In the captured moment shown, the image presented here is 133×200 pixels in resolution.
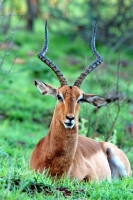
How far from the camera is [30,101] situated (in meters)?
14.3

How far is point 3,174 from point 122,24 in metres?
15.5

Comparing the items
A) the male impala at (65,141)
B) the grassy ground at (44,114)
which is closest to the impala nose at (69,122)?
the male impala at (65,141)

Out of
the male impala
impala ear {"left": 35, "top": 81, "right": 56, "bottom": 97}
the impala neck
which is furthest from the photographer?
impala ear {"left": 35, "top": 81, "right": 56, "bottom": 97}

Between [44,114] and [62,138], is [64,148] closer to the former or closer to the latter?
[62,138]

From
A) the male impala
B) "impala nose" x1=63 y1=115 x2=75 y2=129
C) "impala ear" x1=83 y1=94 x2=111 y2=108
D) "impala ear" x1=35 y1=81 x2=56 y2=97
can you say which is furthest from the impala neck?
"impala ear" x1=83 y1=94 x2=111 y2=108

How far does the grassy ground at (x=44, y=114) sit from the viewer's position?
5.80 metres

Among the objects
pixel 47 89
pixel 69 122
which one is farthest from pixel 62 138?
pixel 47 89

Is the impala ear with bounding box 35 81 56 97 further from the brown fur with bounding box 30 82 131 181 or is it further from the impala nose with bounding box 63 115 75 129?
the impala nose with bounding box 63 115 75 129

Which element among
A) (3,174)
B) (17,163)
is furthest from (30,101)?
(3,174)

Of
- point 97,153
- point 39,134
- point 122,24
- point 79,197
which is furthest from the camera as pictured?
point 122,24

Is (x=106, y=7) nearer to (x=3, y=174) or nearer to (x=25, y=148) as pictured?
(x=25, y=148)

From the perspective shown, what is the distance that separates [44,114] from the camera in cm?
1369

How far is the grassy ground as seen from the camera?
5797 millimetres

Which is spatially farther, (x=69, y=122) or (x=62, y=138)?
(x=62, y=138)
